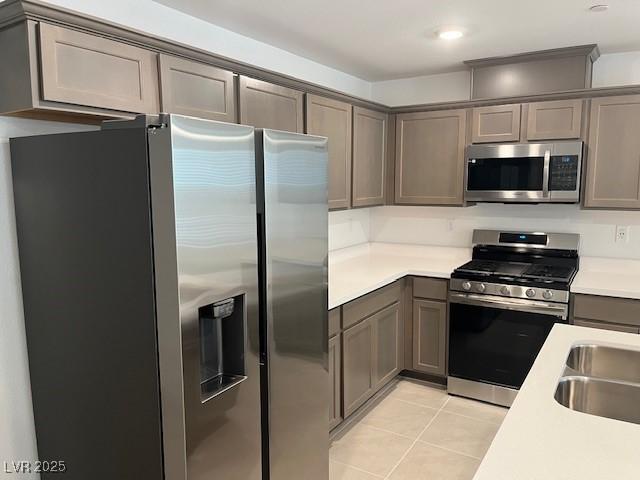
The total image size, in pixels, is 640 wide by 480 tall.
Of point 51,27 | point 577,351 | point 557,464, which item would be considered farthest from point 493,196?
point 51,27

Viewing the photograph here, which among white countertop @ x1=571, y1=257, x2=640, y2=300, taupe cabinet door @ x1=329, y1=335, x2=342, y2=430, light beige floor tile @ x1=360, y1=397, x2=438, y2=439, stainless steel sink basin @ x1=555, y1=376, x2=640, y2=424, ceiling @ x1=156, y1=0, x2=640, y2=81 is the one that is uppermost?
ceiling @ x1=156, y1=0, x2=640, y2=81

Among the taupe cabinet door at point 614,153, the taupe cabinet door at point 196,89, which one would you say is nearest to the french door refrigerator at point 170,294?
the taupe cabinet door at point 196,89

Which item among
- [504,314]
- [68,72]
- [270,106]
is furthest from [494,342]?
[68,72]

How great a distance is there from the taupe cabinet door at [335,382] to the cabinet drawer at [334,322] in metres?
0.04

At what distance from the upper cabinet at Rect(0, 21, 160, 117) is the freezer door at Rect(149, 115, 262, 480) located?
0.51m

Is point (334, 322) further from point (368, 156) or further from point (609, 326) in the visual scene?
point (609, 326)

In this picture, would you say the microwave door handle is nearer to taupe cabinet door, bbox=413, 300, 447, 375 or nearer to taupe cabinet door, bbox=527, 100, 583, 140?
taupe cabinet door, bbox=527, 100, 583, 140

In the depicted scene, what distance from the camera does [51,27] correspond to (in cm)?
163

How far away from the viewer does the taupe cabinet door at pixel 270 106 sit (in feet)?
8.10

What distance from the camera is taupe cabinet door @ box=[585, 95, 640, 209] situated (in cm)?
316

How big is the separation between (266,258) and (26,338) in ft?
3.40

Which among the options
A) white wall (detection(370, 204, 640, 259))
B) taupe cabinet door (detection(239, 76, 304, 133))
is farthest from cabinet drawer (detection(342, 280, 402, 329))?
taupe cabinet door (detection(239, 76, 304, 133))

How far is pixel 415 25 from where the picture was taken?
2.79 metres

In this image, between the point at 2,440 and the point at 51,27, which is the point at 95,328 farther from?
the point at 51,27
